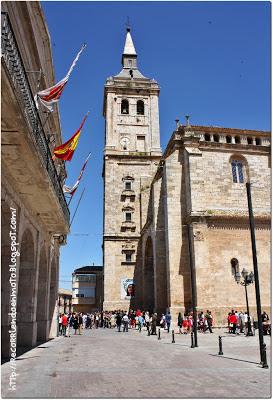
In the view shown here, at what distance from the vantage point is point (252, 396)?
6.14 m

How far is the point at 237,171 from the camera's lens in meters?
27.4

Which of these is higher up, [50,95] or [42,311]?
[50,95]

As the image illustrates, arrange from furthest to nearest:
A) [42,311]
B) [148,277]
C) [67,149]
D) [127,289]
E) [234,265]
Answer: [127,289], [148,277], [234,265], [42,311], [67,149]

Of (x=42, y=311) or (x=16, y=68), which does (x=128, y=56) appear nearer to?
(x=42, y=311)

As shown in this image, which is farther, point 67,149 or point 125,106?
point 125,106

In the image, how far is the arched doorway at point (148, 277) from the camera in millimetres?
32594

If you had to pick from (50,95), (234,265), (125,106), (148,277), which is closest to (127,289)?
(148,277)

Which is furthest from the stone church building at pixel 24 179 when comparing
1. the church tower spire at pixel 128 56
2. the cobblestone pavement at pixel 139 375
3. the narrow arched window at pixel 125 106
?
the church tower spire at pixel 128 56

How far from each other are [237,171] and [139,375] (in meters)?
22.3

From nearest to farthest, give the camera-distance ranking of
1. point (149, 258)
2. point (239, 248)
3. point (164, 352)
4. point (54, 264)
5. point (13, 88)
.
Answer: point (13, 88) → point (164, 352) → point (54, 264) → point (239, 248) → point (149, 258)

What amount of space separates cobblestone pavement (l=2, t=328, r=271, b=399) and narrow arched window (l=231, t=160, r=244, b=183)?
1753 centimetres

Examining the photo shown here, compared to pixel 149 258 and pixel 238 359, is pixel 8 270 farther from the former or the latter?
pixel 149 258

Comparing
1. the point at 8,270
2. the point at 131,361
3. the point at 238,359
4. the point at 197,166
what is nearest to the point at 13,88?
the point at 8,270

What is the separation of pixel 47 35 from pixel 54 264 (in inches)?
489
